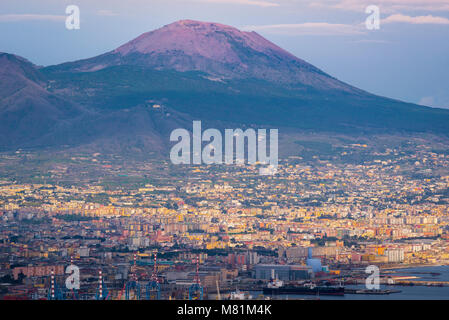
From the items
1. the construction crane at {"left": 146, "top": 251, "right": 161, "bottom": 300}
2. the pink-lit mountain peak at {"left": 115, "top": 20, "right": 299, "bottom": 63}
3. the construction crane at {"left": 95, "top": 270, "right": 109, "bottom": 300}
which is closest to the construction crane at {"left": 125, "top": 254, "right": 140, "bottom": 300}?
A: the construction crane at {"left": 146, "top": 251, "right": 161, "bottom": 300}

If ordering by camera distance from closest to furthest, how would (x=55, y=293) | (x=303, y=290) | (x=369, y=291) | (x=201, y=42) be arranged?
(x=55, y=293)
(x=303, y=290)
(x=369, y=291)
(x=201, y=42)

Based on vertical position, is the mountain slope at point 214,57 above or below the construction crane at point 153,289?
above

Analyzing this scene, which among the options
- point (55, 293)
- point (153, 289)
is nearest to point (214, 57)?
point (153, 289)

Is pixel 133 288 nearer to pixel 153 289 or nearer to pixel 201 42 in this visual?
pixel 153 289

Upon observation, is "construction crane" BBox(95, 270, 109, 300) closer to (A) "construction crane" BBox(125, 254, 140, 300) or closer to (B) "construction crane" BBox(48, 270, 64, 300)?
(A) "construction crane" BBox(125, 254, 140, 300)

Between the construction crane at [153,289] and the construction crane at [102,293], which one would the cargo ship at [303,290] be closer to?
the construction crane at [153,289]

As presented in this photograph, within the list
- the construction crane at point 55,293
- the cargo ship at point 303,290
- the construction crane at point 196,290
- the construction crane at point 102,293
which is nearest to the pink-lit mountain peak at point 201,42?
the cargo ship at point 303,290
